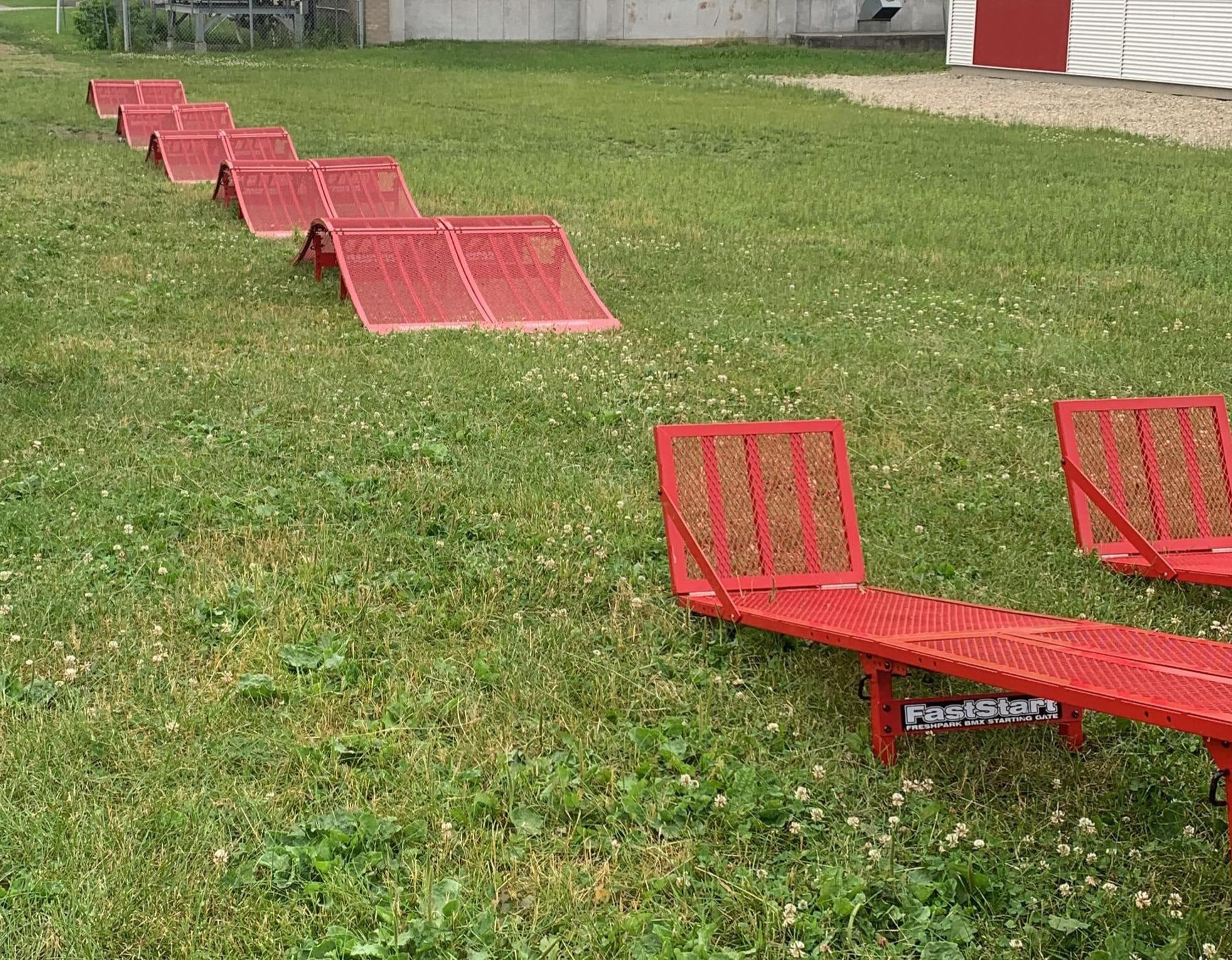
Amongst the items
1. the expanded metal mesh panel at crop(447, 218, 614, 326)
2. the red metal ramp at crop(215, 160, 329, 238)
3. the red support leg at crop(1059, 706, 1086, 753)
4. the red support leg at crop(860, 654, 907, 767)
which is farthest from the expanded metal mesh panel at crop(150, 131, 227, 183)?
the red support leg at crop(1059, 706, 1086, 753)

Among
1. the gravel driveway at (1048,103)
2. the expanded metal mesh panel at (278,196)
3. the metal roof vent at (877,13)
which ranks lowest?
the expanded metal mesh panel at (278,196)

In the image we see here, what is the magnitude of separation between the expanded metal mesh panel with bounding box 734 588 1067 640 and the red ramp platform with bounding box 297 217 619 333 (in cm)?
436

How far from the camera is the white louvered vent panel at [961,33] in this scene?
32.8 meters

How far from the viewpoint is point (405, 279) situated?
9.55 m

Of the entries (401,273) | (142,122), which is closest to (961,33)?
(142,122)

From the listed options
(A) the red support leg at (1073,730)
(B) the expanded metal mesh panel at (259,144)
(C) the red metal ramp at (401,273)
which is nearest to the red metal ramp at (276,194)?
(B) the expanded metal mesh panel at (259,144)

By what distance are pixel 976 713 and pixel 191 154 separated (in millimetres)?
13722

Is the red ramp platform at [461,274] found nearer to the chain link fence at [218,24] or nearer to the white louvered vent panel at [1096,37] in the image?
the white louvered vent panel at [1096,37]

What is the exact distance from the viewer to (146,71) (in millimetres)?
29656

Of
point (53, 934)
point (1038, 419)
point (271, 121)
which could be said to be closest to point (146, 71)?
point (271, 121)

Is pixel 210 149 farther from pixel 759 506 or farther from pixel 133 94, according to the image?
pixel 759 506

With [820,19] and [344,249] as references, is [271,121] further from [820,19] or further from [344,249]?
[820,19]

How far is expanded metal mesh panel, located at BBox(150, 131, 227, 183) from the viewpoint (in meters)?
15.5

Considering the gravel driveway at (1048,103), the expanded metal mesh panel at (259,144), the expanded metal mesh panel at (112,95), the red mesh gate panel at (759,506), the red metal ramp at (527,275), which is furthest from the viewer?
the gravel driveway at (1048,103)
